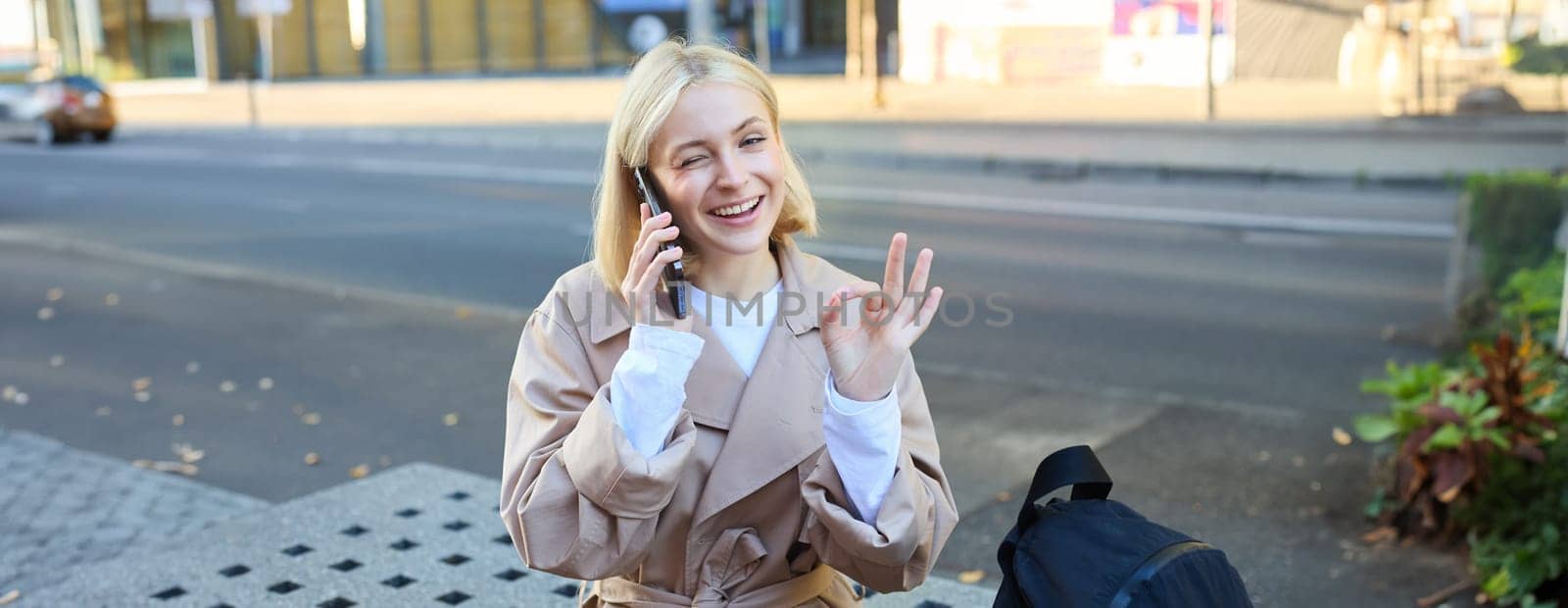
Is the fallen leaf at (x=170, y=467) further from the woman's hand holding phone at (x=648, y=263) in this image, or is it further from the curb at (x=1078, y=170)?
the curb at (x=1078, y=170)

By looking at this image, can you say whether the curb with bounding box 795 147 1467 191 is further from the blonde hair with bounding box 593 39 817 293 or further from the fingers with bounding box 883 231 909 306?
the fingers with bounding box 883 231 909 306

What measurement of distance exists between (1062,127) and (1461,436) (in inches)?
672

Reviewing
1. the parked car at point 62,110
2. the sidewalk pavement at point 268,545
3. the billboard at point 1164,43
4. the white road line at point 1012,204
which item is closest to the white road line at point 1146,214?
the white road line at point 1012,204

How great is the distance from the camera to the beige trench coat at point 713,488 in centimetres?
240

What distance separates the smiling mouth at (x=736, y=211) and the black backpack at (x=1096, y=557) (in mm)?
674

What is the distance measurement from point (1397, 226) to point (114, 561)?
10888 millimetres

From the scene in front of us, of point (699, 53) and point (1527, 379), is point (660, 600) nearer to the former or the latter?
point (699, 53)

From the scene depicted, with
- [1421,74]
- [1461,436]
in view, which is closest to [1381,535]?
[1461,436]

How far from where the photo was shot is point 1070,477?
2.29 m

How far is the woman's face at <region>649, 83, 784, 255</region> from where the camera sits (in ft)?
8.24

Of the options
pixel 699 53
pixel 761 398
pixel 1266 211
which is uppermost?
pixel 699 53

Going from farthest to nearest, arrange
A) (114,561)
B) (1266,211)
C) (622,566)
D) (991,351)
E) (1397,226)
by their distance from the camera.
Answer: (1266,211)
(1397,226)
(991,351)
(114,561)
(622,566)

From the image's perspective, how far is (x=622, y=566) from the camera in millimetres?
2469

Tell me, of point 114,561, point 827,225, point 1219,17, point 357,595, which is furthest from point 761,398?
point 1219,17
